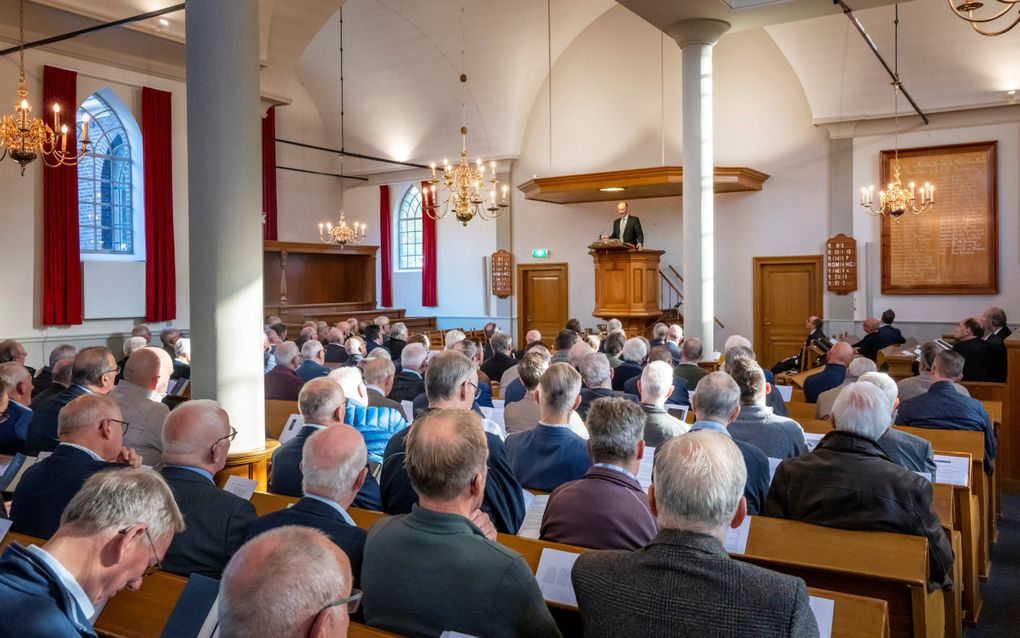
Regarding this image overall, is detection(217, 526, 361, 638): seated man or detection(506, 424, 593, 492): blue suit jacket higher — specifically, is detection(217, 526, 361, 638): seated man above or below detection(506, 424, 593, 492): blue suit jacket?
above

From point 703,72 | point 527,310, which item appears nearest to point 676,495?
point 703,72

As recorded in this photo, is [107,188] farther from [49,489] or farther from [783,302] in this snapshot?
[783,302]

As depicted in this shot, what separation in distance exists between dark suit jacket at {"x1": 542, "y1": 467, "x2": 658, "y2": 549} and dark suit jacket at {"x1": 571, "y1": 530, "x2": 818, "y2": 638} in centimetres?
71

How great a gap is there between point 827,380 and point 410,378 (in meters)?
3.21

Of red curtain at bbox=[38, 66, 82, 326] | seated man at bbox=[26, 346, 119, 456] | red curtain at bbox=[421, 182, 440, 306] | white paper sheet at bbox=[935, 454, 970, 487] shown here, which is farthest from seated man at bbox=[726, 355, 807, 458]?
red curtain at bbox=[421, 182, 440, 306]

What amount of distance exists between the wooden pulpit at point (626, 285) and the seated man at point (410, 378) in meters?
6.50

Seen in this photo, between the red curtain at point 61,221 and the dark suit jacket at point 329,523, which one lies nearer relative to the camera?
the dark suit jacket at point 329,523

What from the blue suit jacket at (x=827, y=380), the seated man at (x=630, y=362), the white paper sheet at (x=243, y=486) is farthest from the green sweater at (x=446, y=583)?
the blue suit jacket at (x=827, y=380)

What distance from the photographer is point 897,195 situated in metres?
10.5

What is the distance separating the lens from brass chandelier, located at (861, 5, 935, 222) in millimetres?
10539

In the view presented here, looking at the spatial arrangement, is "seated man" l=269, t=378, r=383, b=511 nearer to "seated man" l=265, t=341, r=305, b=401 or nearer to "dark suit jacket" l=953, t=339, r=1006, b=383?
"seated man" l=265, t=341, r=305, b=401

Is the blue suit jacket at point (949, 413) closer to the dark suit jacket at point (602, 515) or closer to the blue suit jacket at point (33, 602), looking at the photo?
the dark suit jacket at point (602, 515)

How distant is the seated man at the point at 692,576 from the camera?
1662mm

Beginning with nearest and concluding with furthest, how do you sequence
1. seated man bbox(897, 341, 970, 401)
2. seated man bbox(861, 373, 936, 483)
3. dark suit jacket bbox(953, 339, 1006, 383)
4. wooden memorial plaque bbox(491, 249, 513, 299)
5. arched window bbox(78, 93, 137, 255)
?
seated man bbox(861, 373, 936, 483) → seated man bbox(897, 341, 970, 401) → dark suit jacket bbox(953, 339, 1006, 383) → arched window bbox(78, 93, 137, 255) → wooden memorial plaque bbox(491, 249, 513, 299)
